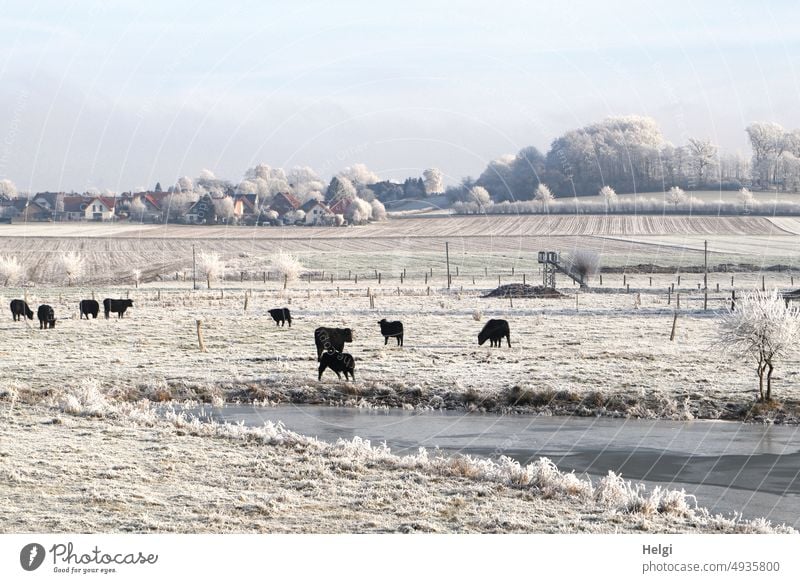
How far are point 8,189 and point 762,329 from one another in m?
121

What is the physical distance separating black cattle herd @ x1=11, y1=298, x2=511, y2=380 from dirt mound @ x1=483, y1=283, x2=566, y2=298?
64.9ft

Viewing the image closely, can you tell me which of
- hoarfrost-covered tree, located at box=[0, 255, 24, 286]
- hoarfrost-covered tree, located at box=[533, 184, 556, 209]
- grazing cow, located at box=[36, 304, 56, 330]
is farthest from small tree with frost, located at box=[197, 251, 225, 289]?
hoarfrost-covered tree, located at box=[533, 184, 556, 209]

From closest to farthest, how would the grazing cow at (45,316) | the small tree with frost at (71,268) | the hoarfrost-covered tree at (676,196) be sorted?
1. the grazing cow at (45,316)
2. the small tree with frost at (71,268)
3. the hoarfrost-covered tree at (676,196)

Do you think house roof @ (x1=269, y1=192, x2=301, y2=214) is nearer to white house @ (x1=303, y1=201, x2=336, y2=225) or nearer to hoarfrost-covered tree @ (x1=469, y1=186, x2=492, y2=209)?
white house @ (x1=303, y1=201, x2=336, y2=225)

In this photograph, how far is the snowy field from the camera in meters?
16.5

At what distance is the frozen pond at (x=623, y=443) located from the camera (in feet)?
63.1

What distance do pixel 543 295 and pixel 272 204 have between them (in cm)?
5137

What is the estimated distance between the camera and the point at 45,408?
26.1 m

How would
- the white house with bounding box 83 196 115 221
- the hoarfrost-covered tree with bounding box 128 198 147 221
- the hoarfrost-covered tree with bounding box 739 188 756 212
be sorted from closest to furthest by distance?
the hoarfrost-covered tree with bounding box 739 188 756 212, the hoarfrost-covered tree with bounding box 128 198 147 221, the white house with bounding box 83 196 115 221

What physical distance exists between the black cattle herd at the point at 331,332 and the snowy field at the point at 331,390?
0.56 meters

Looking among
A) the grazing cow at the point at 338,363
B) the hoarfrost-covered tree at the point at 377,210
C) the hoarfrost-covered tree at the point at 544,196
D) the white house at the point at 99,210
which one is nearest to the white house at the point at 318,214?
the hoarfrost-covered tree at the point at 377,210

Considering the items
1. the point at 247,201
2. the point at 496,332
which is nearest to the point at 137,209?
the point at 247,201

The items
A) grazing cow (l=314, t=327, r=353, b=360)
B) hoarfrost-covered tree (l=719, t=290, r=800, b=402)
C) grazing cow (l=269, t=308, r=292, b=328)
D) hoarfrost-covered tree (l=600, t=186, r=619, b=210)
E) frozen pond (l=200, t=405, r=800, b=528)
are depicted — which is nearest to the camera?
frozen pond (l=200, t=405, r=800, b=528)

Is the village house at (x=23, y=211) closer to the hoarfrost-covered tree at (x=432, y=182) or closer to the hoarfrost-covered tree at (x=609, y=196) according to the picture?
the hoarfrost-covered tree at (x=432, y=182)
